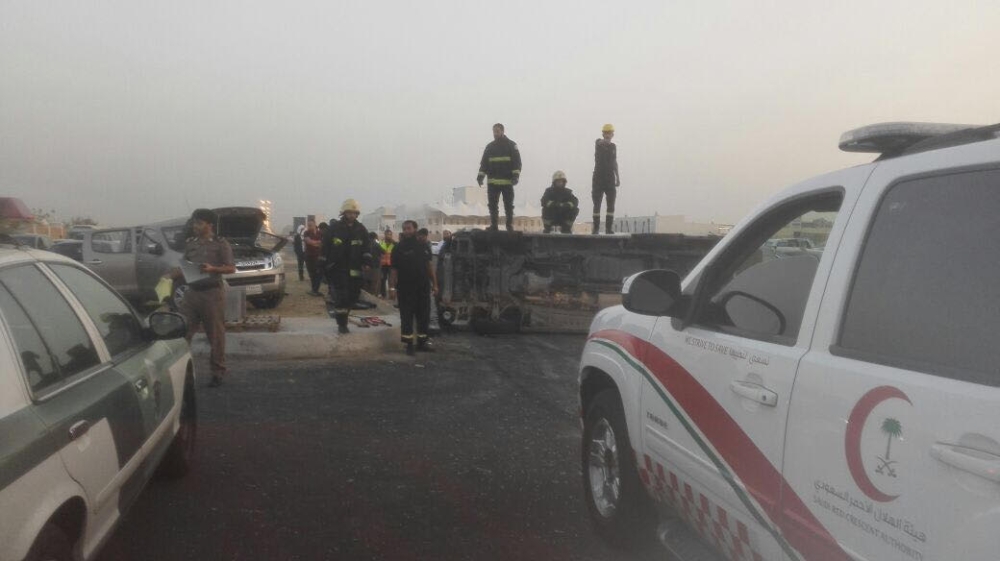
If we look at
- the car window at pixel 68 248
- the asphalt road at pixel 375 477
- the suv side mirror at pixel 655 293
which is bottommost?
the asphalt road at pixel 375 477

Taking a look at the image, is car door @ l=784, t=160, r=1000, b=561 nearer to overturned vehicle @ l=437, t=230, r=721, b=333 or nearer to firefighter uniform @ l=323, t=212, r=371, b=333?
firefighter uniform @ l=323, t=212, r=371, b=333

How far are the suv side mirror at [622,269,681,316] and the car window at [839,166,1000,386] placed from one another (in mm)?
1019

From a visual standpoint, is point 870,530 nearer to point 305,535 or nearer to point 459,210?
point 305,535

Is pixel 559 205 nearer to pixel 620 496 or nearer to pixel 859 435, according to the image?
pixel 620 496

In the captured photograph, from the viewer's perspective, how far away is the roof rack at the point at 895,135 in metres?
2.39

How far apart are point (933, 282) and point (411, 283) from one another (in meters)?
8.86

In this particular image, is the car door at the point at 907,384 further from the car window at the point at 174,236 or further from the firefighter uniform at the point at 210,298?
the car window at the point at 174,236

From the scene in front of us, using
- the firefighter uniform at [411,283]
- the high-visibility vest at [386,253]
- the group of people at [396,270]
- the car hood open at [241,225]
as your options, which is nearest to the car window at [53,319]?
the group of people at [396,270]

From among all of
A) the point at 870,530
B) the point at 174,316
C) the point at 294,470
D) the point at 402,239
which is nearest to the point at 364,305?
the point at 402,239

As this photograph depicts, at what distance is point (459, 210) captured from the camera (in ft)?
111

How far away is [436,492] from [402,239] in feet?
19.8

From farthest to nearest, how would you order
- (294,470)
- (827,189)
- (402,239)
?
(402,239) → (294,470) → (827,189)

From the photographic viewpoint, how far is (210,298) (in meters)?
8.01

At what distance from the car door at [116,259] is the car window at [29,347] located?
12419mm
